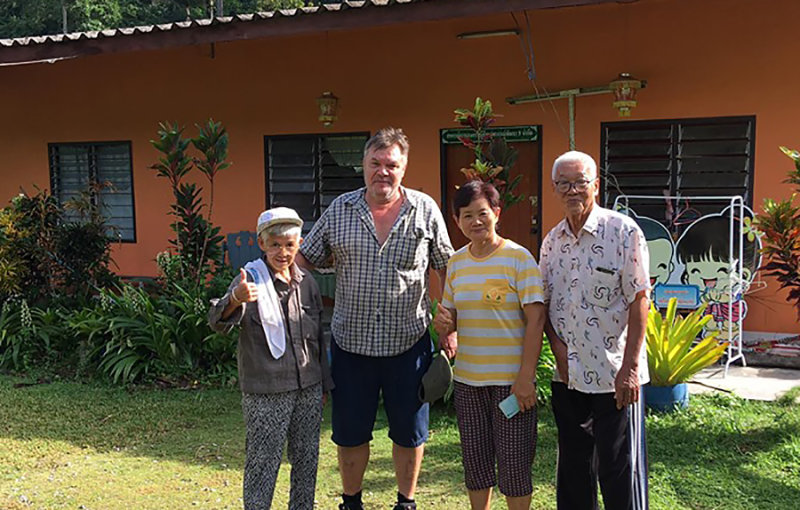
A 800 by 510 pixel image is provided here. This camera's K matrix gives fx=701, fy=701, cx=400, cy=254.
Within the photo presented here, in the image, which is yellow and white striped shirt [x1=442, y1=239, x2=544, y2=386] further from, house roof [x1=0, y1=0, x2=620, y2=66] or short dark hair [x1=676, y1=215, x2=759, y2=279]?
short dark hair [x1=676, y1=215, x2=759, y2=279]

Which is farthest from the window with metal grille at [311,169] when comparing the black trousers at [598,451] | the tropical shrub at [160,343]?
the black trousers at [598,451]

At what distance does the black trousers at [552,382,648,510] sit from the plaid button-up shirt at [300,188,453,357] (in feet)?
2.44

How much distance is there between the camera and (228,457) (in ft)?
14.5

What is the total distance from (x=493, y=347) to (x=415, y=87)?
547 centimetres

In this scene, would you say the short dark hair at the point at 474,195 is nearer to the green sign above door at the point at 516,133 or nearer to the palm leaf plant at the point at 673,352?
the palm leaf plant at the point at 673,352

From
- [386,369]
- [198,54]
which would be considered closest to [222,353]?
[386,369]

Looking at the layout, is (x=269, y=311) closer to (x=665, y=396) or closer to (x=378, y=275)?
(x=378, y=275)

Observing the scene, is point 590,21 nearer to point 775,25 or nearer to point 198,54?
point 775,25

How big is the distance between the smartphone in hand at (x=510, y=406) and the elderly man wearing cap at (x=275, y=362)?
0.86 metres

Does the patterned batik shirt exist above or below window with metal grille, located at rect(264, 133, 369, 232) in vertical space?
below

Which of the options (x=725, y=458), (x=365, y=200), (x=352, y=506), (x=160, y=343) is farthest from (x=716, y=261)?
(x=160, y=343)

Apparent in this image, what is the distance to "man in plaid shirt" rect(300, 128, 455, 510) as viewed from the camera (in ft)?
10.6

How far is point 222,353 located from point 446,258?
3375 millimetres

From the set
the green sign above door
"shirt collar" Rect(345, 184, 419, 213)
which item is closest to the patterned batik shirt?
"shirt collar" Rect(345, 184, 419, 213)
